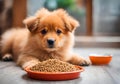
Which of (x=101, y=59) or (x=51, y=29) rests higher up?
(x=51, y=29)

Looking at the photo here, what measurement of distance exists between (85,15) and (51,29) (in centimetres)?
263

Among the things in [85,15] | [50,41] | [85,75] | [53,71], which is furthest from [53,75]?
[85,15]

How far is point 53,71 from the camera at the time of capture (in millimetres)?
1853

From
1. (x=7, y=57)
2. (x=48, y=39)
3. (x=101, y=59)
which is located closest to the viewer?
(x=48, y=39)

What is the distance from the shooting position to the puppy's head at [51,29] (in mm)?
2223

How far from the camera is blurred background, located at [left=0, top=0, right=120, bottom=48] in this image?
390 cm

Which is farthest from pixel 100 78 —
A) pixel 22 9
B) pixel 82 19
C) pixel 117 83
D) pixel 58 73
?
pixel 82 19

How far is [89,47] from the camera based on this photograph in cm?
412

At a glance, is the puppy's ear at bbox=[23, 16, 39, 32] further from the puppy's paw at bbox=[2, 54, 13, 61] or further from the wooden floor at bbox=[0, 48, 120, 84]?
the puppy's paw at bbox=[2, 54, 13, 61]

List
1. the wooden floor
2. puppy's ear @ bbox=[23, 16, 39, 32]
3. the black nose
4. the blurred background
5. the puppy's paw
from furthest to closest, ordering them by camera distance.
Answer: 1. the blurred background
2. the puppy's paw
3. puppy's ear @ bbox=[23, 16, 39, 32]
4. the black nose
5. the wooden floor

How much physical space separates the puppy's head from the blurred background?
4.99 ft

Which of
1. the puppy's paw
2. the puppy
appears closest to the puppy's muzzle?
the puppy

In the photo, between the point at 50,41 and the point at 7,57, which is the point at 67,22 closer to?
the point at 50,41

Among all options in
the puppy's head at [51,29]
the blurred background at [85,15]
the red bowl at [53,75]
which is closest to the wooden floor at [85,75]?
the red bowl at [53,75]
